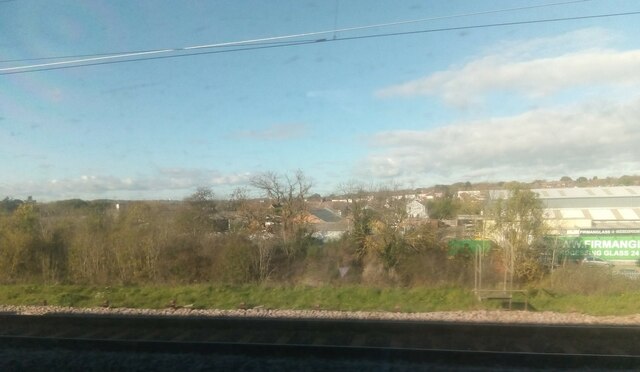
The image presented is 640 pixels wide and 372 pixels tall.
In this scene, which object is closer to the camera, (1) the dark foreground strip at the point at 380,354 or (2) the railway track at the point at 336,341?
(1) the dark foreground strip at the point at 380,354

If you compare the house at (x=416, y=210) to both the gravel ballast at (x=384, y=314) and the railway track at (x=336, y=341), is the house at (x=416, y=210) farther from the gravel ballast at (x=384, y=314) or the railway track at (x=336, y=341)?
the railway track at (x=336, y=341)

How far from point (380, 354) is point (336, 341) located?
1.34 metres

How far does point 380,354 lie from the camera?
24.6ft

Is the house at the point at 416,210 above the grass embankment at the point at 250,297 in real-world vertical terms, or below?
above

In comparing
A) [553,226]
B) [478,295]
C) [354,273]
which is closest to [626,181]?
[553,226]

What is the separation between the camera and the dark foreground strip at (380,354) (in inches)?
284

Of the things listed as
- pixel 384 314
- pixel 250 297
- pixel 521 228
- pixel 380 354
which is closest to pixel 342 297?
pixel 250 297

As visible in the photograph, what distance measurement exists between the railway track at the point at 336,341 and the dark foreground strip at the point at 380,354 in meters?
0.01

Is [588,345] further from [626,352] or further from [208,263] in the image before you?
[208,263]

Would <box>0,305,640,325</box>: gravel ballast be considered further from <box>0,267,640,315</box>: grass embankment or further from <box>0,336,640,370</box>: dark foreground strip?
<box>0,336,640,370</box>: dark foreground strip

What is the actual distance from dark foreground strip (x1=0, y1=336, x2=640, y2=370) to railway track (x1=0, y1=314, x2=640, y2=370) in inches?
0.5

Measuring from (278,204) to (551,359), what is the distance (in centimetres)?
2001

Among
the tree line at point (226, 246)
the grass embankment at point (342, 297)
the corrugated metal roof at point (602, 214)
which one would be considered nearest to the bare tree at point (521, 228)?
the tree line at point (226, 246)

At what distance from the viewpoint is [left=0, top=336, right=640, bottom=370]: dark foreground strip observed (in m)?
7.21
